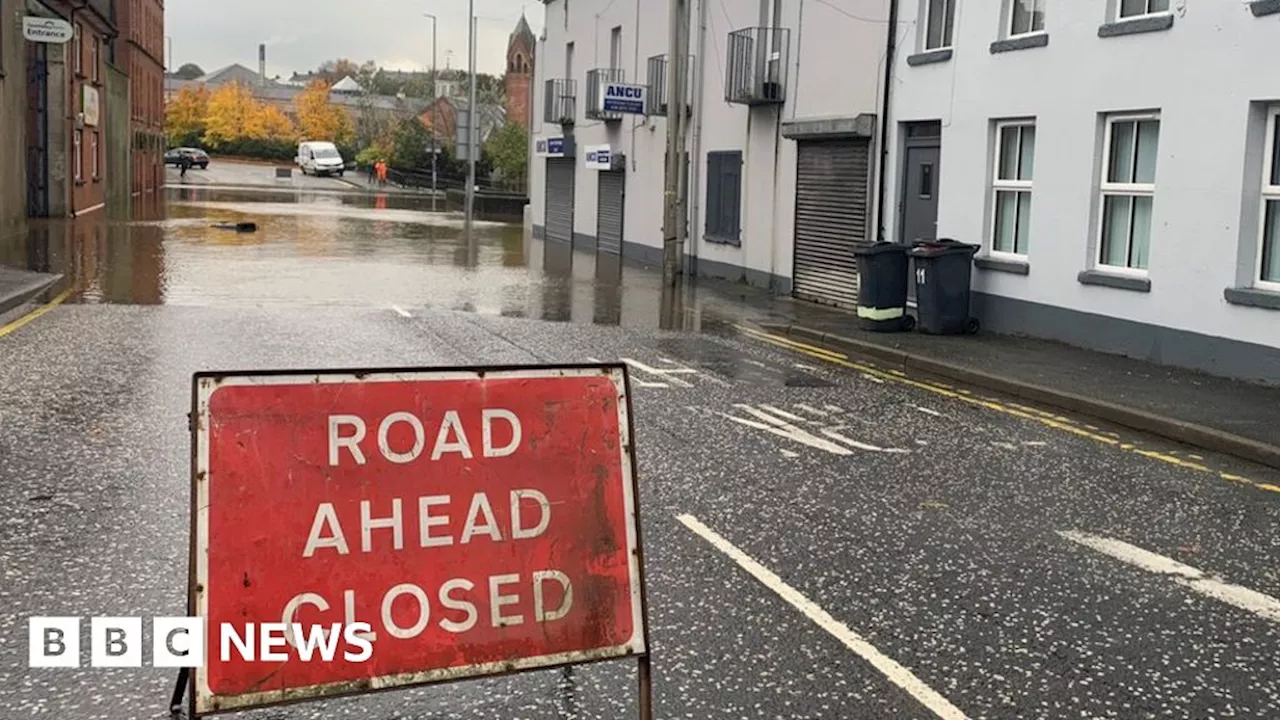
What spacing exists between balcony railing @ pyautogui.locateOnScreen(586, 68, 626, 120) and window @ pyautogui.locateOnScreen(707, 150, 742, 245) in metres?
6.04

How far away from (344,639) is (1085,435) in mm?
7597

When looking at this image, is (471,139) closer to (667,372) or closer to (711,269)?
(711,269)

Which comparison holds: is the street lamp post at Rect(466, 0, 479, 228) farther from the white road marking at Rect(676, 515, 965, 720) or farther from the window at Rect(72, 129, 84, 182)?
the white road marking at Rect(676, 515, 965, 720)

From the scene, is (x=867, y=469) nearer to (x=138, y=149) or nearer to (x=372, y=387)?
(x=372, y=387)

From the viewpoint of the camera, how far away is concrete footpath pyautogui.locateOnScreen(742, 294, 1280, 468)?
996 centimetres

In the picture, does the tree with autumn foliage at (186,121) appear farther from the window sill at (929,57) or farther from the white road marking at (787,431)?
the white road marking at (787,431)

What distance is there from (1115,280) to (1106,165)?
135cm

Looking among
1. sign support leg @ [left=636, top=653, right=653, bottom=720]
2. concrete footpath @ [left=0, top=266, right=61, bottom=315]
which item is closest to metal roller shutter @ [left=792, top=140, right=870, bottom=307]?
concrete footpath @ [left=0, top=266, right=61, bottom=315]

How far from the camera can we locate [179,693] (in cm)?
429

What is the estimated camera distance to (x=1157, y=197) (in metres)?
13.4

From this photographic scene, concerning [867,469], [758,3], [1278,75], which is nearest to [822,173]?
[758,3]

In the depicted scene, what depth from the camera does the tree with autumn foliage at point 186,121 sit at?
11556 cm

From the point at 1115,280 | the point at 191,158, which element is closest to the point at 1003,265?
the point at 1115,280

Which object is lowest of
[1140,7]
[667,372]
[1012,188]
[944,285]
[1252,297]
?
[667,372]
